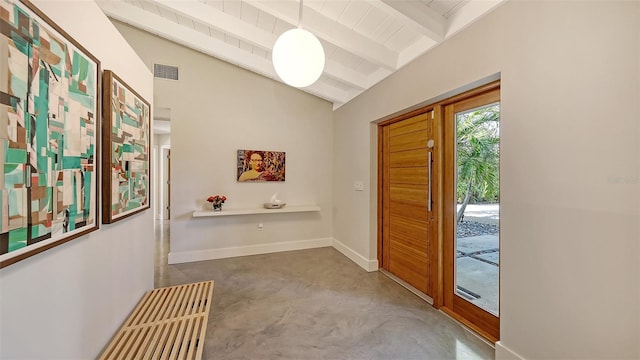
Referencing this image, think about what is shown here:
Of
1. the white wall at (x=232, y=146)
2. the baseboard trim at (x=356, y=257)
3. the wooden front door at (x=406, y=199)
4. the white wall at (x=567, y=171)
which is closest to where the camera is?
the white wall at (x=567, y=171)

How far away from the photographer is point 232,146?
161 inches

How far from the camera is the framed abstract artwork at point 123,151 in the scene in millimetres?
1445

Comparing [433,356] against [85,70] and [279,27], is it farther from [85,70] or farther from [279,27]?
[279,27]

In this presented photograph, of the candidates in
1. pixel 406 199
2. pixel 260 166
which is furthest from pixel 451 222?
pixel 260 166

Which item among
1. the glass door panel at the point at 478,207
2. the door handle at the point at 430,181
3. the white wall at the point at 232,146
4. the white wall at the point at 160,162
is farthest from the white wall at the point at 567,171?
the white wall at the point at 160,162

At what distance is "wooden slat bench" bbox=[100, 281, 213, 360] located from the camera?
4.55ft

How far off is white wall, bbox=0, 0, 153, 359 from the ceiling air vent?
2.06 meters

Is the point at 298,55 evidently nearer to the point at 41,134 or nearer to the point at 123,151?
the point at 123,151

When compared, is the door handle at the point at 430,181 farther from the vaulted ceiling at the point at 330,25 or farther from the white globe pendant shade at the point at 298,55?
the white globe pendant shade at the point at 298,55

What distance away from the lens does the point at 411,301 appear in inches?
104

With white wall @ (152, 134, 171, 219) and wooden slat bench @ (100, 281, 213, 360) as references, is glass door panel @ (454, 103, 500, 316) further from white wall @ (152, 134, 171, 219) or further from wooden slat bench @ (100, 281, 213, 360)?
white wall @ (152, 134, 171, 219)

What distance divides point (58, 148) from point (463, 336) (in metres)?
2.96

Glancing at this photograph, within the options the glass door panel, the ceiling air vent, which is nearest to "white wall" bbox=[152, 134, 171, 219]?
the ceiling air vent

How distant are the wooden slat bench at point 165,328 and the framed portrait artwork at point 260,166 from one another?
2.27 meters
